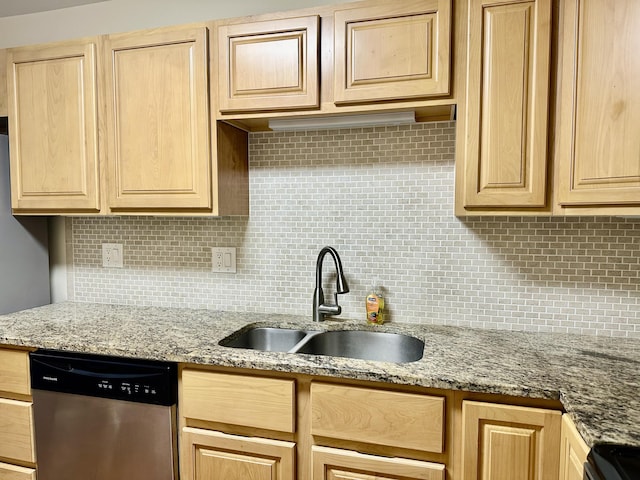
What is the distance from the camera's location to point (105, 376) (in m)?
1.46

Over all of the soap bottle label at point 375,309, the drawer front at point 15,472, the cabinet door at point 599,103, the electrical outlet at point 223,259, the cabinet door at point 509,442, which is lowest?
the drawer front at point 15,472

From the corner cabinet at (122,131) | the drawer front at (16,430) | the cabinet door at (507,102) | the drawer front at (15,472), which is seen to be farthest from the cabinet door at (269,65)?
the drawer front at (15,472)

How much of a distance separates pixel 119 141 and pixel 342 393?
4.51 ft

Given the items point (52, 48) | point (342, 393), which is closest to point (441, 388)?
point (342, 393)

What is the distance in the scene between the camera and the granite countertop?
1.06m

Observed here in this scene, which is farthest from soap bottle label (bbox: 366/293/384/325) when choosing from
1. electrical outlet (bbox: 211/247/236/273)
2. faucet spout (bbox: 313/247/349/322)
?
electrical outlet (bbox: 211/247/236/273)

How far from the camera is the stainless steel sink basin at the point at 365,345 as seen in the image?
1.67 metres

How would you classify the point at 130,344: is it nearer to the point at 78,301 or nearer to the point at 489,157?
the point at 78,301

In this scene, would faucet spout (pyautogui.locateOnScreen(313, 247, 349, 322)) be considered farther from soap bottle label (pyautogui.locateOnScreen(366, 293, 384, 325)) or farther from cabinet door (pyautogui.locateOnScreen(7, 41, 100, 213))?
cabinet door (pyautogui.locateOnScreen(7, 41, 100, 213))

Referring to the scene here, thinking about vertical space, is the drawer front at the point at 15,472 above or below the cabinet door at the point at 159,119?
below

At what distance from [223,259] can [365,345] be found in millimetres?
798

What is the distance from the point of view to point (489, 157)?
4.59 feet

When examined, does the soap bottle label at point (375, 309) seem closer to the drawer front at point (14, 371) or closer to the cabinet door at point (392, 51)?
the cabinet door at point (392, 51)

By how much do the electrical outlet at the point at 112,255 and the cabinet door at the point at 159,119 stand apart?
470mm
